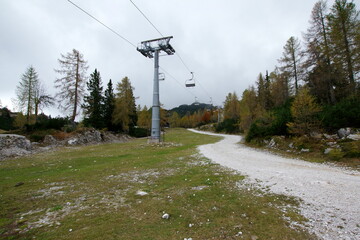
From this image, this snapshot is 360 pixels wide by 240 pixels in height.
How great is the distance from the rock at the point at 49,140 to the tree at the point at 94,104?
13.6m

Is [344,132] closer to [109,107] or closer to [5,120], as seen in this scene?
[109,107]

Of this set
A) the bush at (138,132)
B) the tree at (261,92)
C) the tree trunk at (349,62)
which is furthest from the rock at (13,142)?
the tree at (261,92)

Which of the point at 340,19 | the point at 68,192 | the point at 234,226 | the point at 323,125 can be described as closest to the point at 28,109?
the point at 68,192

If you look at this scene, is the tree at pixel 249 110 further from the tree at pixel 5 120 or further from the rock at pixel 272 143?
the tree at pixel 5 120

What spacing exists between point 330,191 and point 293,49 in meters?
37.2

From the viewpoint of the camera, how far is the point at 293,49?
33.8 metres

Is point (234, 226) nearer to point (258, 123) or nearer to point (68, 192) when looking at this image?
point (68, 192)

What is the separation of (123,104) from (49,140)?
20224 mm

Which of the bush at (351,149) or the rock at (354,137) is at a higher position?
the rock at (354,137)

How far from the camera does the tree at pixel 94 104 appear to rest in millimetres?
42000

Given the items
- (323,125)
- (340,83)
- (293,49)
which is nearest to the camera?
(323,125)

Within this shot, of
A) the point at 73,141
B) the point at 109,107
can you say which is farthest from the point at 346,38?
the point at 109,107

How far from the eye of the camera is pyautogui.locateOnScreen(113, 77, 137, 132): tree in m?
45.4

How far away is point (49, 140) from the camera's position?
2748cm
